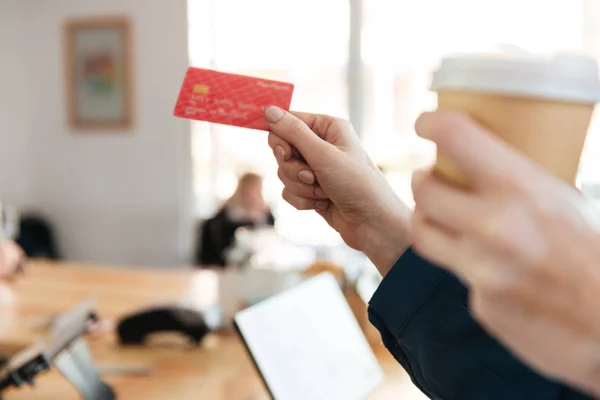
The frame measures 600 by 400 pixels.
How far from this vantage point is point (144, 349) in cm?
175

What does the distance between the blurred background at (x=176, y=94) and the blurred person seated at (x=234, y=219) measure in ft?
0.16

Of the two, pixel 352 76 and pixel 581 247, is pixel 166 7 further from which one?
pixel 581 247

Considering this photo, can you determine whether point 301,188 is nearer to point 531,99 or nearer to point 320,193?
point 320,193

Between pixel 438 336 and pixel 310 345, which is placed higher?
pixel 438 336

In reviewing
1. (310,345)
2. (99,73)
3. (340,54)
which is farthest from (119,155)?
(310,345)

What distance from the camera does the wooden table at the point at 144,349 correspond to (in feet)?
4.82

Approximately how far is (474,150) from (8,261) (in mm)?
2252

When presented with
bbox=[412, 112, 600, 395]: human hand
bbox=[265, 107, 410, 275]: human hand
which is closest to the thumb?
bbox=[265, 107, 410, 275]: human hand

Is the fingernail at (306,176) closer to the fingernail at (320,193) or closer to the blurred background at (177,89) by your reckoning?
the fingernail at (320,193)

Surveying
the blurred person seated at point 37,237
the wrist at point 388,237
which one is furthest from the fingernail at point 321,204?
the blurred person seated at point 37,237

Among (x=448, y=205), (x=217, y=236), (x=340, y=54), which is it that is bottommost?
(x=217, y=236)

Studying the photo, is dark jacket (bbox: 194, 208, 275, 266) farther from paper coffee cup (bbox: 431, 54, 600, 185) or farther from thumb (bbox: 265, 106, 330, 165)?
paper coffee cup (bbox: 431, 54, 600, 185)

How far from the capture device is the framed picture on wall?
5090mm

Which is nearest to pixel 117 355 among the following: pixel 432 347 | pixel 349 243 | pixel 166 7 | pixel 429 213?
pixel 349 243
